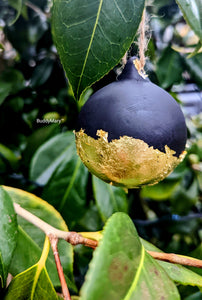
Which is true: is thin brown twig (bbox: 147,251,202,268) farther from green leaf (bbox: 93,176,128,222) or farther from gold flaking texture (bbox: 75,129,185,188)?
green leaf (bbox: 93,176,128,222)

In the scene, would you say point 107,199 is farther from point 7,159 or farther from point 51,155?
point 7,159

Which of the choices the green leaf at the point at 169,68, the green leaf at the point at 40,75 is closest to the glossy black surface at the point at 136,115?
the green leaf at the point at 169,68

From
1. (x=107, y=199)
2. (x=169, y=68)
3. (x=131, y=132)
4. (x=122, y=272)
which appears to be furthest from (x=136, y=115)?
(x=169, y=68)

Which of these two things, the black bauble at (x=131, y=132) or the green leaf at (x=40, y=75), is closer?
the black bauble at (x=131, y=132)

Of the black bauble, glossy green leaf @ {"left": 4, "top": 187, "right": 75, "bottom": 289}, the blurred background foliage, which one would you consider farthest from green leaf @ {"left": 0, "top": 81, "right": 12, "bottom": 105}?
the black bauble

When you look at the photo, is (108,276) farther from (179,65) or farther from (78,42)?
(179,65)

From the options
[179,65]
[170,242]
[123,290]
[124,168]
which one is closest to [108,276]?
[123,290]

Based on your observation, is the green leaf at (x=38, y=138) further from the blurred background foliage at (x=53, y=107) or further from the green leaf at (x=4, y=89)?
the green leaf at (x=4, y=89)
